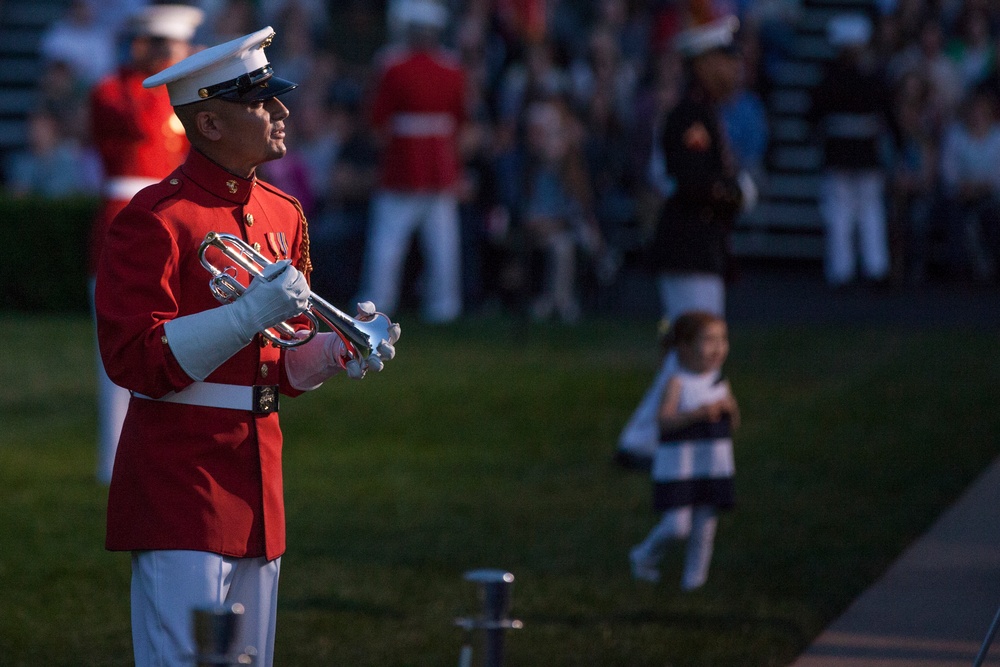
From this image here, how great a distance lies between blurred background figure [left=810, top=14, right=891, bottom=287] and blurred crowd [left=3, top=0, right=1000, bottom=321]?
0.80 ft

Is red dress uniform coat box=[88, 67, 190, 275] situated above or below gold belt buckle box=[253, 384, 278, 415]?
above

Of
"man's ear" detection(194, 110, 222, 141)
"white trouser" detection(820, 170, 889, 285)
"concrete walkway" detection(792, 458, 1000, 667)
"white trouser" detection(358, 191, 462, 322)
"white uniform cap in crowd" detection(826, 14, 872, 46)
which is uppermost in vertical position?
"white uniform cap in crowd" detection(826, 14, 872, 46)

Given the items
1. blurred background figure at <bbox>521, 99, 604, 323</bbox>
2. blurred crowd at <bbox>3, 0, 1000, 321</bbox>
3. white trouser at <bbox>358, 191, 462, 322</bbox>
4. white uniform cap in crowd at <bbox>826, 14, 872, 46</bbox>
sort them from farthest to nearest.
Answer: white uniform cap in crowd at <bbox>826, 14, 872, 46</bbox>
blurred crowd at <bbox>3, 0, 1000, 321</bbox>
blurred background figure at <bbox>521, 99, 604, 323</bbox>
white trouser at <bbox>358, 191, 462, 322</bbox>

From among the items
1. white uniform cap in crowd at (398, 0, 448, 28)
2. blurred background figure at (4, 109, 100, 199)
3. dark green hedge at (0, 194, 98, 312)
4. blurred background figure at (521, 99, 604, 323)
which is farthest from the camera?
blurred background figure at (4, 109, 100, 199)

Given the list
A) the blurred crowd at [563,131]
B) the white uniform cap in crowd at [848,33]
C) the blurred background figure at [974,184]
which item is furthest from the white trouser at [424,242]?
the blurred background figure at [974,184]

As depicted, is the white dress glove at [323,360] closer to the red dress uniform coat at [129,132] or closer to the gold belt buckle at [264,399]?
the gold belt buckle at [264,399]

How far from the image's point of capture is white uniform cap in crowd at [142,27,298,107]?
3.62 m

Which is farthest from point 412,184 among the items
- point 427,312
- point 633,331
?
point 633,331

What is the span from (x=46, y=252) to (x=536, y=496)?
26.3 ft

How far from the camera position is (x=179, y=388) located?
3514mm

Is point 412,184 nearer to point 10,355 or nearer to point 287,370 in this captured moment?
point 10,355

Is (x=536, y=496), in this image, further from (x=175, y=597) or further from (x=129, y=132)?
(x=175, y=597)

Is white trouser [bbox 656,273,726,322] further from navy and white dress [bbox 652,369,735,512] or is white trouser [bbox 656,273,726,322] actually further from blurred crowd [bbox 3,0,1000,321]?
blurred crowd [bbox 3,0,1000,321]

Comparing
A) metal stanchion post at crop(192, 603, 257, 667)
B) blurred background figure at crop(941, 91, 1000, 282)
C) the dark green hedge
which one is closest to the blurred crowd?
blurred background figure at crop(941, 91, 1000, 282)
